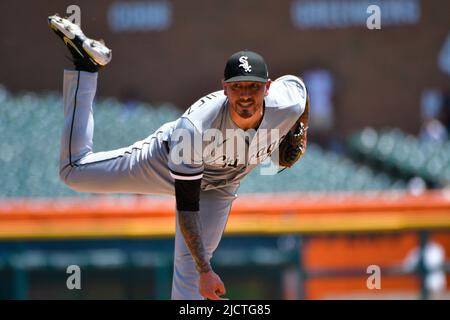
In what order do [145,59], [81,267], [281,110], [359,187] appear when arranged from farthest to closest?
1. [145,59]
2. [359,187]
3. [81,267]
4. [281,110]

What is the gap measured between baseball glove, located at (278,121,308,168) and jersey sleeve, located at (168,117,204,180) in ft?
2.34

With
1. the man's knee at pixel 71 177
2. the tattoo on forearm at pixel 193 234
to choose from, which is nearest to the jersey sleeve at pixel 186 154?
the tattoo on forearm at pixel 193 234

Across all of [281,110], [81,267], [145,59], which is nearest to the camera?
[281,110]

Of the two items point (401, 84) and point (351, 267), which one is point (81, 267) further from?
point (401, 84)

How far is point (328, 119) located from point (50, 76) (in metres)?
4.27

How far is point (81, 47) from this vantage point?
5348mm

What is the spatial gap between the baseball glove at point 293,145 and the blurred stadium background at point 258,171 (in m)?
1.93

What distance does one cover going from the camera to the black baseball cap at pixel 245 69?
4.81m

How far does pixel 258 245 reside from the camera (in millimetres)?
7430

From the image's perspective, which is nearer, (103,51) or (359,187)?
(103,51)

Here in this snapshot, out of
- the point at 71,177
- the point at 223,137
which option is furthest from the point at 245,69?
the point at 71,177

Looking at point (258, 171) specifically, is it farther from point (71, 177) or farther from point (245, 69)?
point (245, 69)

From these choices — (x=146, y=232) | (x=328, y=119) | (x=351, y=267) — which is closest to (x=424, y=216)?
(x=351, y=267)

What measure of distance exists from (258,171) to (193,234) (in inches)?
215
